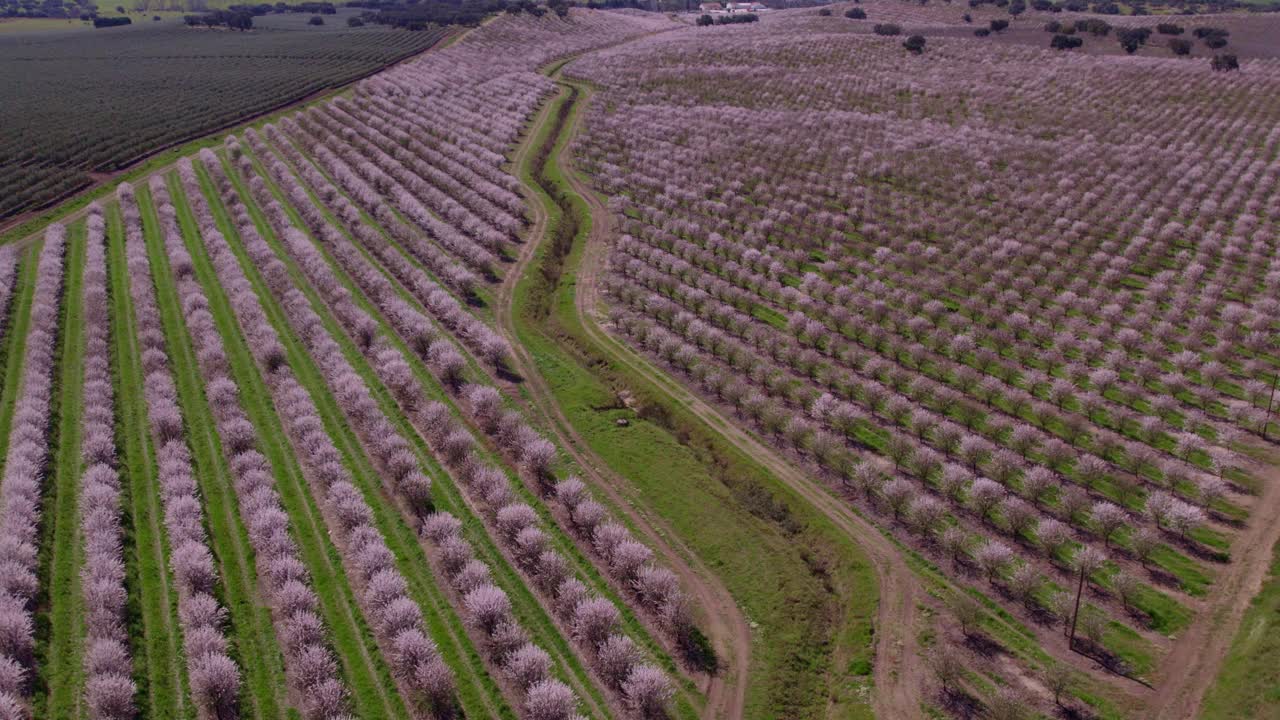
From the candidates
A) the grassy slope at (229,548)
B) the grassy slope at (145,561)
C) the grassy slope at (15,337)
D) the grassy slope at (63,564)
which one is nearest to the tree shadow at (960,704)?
the grassy slope at (229,548)

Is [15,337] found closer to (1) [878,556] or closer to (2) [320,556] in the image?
(2) [320,556]

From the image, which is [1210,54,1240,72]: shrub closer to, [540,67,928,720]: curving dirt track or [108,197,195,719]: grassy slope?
[540,67,928,720]: curving dirt track

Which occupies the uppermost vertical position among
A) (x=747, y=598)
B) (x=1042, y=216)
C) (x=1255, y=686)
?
(x=1042, y=216)

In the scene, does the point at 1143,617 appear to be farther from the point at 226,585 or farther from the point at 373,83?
the point at 373,83

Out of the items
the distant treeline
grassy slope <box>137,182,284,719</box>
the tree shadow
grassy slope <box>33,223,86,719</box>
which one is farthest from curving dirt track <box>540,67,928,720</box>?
the distant treeline

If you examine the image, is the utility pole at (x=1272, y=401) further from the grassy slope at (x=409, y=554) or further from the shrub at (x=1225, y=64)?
the shrub at (x=1225, y=64)

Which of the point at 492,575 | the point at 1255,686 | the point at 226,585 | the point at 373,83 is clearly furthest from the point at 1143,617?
the point at 373,83
